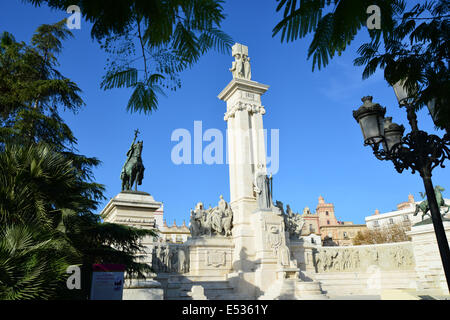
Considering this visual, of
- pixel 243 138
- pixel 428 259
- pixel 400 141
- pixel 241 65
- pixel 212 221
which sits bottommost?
pixel 428 259

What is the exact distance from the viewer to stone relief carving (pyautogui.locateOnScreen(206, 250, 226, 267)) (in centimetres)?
1683

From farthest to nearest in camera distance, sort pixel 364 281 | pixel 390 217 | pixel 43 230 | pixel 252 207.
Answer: pixel 390 217
pixel 364 281
pixel 252 207
pixel 43 230

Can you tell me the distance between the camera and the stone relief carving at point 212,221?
1797cm

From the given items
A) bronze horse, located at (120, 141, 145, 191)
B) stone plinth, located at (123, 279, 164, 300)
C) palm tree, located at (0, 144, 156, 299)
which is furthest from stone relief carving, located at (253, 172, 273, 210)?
palm tree, located at (0, 144, 156, 299)

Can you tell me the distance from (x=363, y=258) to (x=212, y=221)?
10.8 meters

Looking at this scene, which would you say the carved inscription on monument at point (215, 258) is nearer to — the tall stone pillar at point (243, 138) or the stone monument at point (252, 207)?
the stone monument at point (252, 207)

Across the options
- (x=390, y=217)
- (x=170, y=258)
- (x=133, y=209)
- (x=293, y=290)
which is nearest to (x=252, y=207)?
(x=170, y=258)

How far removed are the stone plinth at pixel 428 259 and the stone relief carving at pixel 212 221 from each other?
9554mm

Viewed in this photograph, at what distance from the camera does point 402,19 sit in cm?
291

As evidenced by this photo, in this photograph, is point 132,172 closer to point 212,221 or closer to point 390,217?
point 212,221

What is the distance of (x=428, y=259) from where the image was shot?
15.7m

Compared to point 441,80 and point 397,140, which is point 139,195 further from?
point 441,80

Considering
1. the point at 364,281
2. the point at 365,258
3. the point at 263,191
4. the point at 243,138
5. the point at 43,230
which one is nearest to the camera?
the point at 43,230

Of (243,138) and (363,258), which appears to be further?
(363,258)
